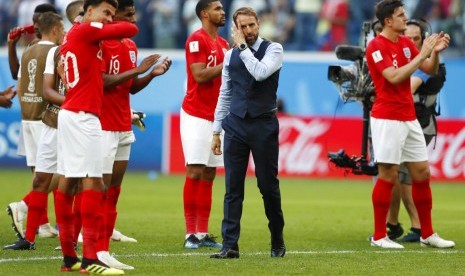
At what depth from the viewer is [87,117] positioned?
9438 millimetres

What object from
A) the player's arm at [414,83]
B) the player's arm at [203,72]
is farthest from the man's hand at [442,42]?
A: the player's arm at [203,72]

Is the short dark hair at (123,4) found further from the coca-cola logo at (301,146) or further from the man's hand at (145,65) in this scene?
the coca-cola logo at (301,146)

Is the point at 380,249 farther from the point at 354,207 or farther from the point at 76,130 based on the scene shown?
the point at 354,207

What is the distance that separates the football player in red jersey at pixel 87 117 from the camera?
9.40 metres

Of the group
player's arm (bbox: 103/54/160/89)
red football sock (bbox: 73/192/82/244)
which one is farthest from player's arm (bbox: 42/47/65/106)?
red football sock (bbox: 73/192/82/244)

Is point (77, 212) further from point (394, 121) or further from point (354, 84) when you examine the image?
point (354, 84)

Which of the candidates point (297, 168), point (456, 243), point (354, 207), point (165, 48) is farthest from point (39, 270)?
point (165, 48)

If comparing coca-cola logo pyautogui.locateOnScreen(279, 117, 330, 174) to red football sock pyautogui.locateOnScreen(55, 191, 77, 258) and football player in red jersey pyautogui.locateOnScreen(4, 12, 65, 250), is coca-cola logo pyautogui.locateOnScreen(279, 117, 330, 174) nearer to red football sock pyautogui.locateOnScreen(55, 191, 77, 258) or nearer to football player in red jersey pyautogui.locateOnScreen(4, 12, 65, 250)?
football player in red jersey pyautogui.locateOnScreen(4, 12, 65, 250)

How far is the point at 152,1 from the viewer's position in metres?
27.1

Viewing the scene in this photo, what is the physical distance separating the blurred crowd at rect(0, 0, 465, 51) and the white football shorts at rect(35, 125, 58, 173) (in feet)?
48.6

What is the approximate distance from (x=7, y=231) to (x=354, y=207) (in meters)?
6.51

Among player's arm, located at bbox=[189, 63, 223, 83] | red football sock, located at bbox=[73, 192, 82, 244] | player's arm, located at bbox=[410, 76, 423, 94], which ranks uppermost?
player's arm, located at bbox=[189, 63, 223, 83]

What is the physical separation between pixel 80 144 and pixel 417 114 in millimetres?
5132

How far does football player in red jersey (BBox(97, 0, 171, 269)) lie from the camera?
10.3 meters
